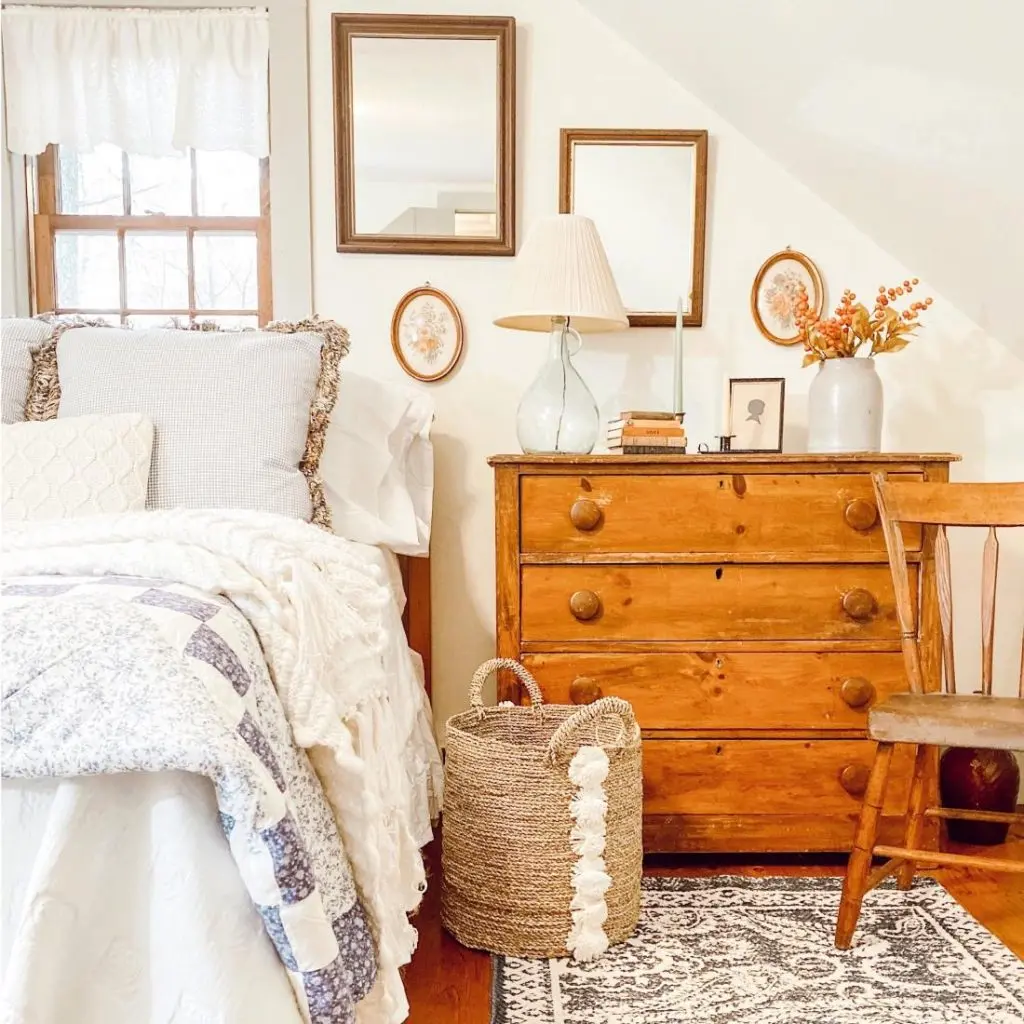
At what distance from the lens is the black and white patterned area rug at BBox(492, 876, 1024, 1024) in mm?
1444

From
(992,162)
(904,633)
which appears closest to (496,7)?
(992,162)

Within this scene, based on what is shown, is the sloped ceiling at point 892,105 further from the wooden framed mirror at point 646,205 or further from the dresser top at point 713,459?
the dresser top at point 713,459

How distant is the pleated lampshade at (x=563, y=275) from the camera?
2068 mm

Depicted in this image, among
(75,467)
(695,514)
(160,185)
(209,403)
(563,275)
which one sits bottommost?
(695,514)

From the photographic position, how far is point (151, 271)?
2518mm

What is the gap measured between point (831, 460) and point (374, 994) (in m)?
1.36

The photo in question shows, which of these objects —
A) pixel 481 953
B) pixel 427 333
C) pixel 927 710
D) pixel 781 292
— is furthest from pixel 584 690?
pixel 781 292

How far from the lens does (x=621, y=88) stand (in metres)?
2.41

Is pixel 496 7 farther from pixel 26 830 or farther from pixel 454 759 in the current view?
pixel 26 830

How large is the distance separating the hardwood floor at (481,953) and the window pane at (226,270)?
1.49 metres

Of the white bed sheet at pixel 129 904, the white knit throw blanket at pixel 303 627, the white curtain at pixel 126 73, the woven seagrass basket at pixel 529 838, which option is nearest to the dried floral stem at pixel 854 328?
the woven seagrass basket at pixel 529 838

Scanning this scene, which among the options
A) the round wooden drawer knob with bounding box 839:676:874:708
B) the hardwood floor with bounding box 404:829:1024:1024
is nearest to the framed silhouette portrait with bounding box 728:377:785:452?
the round wooden drawer knob with bounding box 839:676:874:708

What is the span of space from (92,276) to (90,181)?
248 mm

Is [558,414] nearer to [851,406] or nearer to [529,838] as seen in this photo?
[851,406]
